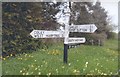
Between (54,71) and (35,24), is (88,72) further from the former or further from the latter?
(35,24)

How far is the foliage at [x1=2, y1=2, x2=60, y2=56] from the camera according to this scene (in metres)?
12.3

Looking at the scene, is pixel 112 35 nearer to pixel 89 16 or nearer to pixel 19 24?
pixel 89 16

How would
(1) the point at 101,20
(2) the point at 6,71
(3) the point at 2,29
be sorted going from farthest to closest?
1. (1) the point at 101,20
2. (3) the point at 2,29
3. (2) the point at 6,71

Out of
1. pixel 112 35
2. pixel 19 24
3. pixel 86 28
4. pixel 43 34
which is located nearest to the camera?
pixel 43 34

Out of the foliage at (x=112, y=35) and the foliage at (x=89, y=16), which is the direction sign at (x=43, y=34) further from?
the foliage at (x=112, y=35)

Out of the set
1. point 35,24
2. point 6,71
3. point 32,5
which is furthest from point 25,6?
point 6,71

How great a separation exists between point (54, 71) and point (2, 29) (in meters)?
4.60

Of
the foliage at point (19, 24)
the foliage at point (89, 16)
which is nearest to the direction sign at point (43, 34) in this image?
the foliage at point (19, 24)

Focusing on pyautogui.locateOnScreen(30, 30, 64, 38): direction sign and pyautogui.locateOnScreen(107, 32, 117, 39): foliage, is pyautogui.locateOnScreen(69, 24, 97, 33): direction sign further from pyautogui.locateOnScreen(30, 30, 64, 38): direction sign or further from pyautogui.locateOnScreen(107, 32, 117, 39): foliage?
pyautogui.locateOnScreen(107, 32, 117, 39): foliage

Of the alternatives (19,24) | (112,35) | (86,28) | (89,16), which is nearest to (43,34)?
(86,28)

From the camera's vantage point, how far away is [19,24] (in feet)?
41.4

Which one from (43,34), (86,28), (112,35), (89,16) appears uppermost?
(89,16)

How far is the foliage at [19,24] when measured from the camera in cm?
1228

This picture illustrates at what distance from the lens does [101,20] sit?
30.2 m
